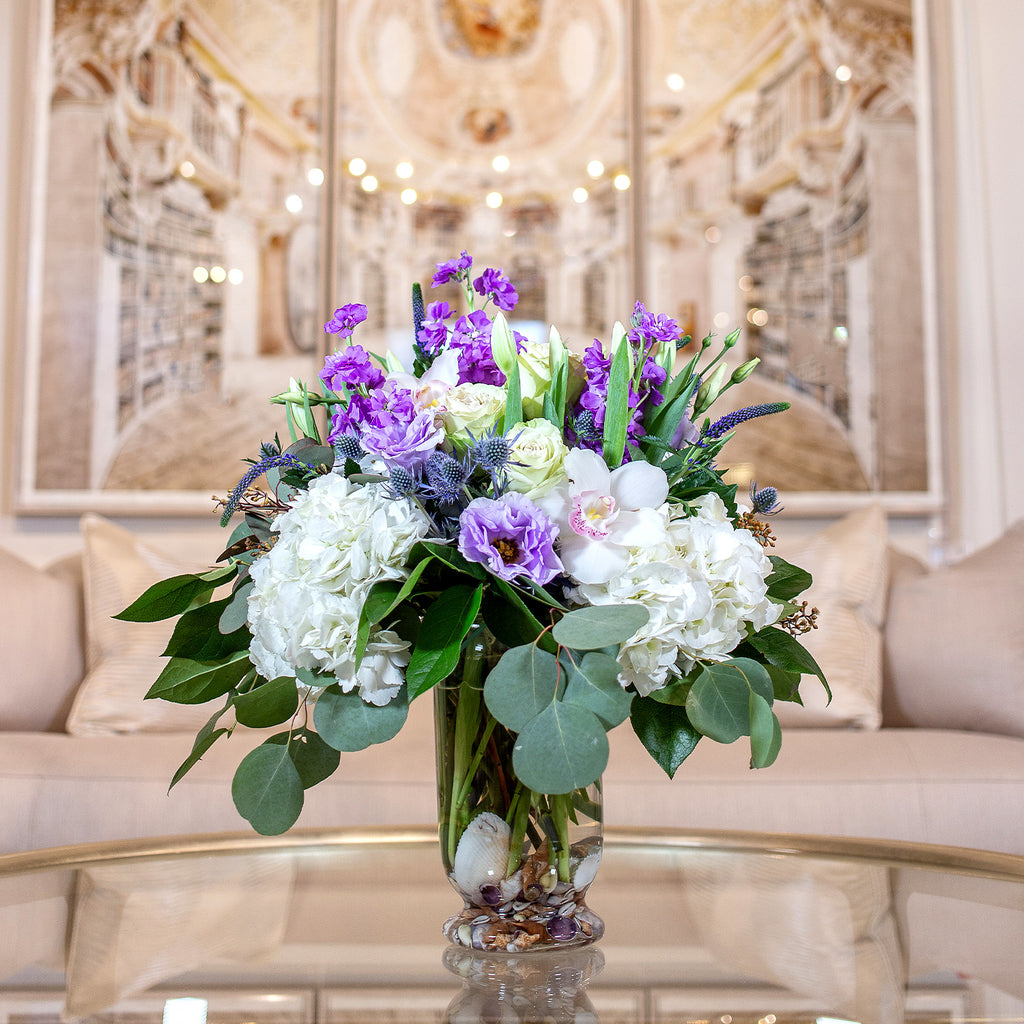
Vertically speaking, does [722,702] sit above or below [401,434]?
below

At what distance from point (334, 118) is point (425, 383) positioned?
8.26ft

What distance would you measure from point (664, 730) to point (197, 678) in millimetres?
340

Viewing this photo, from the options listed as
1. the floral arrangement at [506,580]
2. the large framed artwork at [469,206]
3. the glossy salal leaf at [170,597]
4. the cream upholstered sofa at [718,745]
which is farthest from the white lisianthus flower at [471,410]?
the large framed artwork at [469,206]

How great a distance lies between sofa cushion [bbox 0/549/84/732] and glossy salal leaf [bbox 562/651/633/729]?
1740mm

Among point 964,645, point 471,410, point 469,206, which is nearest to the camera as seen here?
point 471,410

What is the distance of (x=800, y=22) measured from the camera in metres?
3.02

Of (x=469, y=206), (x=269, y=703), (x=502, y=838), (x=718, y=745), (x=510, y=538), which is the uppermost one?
(x=469, y=206)

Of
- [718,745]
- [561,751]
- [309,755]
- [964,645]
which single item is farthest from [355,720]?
[964,645]

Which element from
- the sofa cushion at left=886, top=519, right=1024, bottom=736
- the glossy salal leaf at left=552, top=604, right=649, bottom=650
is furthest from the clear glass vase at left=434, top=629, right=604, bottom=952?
the sofa cushion at left=886, top=519, right=1024, bottom=736

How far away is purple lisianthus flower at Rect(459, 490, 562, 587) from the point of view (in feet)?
2.14

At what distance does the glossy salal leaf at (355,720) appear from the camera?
69cm

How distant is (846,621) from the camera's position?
2.15 metres

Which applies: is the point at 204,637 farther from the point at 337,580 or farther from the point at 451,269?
the point at 451,269

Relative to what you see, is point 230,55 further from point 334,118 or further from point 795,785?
point 795,785
